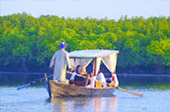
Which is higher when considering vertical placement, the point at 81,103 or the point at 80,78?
the point at 80,78

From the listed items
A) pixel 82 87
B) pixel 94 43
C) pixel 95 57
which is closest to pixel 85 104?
pixel 82 87

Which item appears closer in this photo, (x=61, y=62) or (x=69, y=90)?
(x=61, y=62)

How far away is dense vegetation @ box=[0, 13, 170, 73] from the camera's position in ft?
212

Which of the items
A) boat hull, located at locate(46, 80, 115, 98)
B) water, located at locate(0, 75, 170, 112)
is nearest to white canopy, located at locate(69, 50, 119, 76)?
boat hull, located at locate(46, 80, 115, 98)

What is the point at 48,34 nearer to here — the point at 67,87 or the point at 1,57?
the point at 1,57

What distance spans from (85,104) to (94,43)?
157 ft

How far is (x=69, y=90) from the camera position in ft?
76.0

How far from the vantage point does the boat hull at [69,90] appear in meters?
22.4

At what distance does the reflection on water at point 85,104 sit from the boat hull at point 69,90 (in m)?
0.43

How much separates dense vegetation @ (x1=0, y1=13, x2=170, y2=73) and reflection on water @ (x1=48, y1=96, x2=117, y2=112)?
4007 cm

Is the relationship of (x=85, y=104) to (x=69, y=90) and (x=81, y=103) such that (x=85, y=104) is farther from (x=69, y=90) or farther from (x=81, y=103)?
(x=69, y=90)

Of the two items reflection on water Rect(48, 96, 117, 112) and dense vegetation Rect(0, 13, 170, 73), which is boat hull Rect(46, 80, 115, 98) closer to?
reflection on water Rect(48, 96, 117, 112)

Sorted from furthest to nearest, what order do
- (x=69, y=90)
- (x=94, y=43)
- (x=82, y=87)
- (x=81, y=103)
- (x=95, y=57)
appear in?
(x=94, y=43) → (x=95, y=57) → (x=82, y=87) → (x=69, y=90) → (x=81, y=103)

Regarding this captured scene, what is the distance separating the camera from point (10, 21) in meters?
88.7
